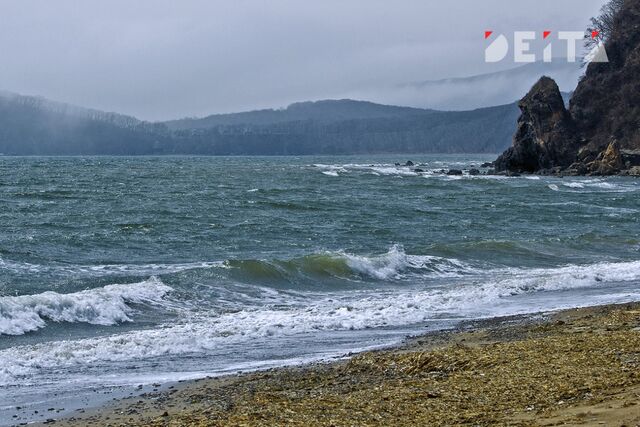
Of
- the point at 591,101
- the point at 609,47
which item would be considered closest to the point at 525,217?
the point at 591,101

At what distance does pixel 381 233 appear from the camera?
30594 mm

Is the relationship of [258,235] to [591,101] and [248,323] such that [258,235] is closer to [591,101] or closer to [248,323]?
[248,323]

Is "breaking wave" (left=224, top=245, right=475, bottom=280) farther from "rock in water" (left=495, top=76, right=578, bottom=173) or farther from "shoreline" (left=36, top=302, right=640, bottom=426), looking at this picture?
"rock in water" (left=495, top=76, right=578, bottom=173)

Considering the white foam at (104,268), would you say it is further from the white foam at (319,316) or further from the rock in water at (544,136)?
the rock in water at (544,136)

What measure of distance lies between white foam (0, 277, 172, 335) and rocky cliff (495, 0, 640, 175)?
6605cm

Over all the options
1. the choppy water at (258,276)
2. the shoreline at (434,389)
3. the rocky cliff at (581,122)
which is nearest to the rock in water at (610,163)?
the rocky cliff at (581,122)

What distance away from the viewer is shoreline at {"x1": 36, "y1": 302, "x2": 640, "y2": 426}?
7895 mm

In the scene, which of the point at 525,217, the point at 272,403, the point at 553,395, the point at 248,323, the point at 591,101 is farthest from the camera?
the point at 591,101

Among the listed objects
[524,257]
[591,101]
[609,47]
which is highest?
[609,47]

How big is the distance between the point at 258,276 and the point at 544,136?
64.4 m

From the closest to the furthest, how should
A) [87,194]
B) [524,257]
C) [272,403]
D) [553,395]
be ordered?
[553,395]
[272,403]
[524,257]
[87,194]

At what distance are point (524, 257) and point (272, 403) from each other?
1779 centimetres

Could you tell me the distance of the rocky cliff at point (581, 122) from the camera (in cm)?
8000

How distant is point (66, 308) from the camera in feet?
52.1
